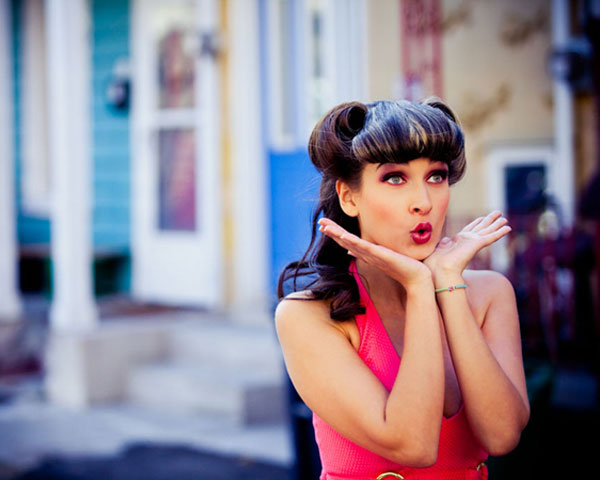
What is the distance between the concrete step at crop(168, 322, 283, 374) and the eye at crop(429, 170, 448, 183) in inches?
153

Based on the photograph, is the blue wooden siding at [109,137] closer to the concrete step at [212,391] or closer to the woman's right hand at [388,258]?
the concrete step at [212,391]

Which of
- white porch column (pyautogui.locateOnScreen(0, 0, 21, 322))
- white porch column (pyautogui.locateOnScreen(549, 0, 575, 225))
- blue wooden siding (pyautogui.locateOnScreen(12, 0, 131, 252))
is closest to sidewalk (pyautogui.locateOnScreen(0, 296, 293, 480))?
white porch column (pyautogui.locateOnScreen(0, 0, 21, 322))

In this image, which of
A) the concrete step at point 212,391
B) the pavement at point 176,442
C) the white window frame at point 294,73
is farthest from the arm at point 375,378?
the white window frame at point 294,73

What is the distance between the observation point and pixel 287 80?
6.38 metres

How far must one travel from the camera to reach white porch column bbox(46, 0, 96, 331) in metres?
6.08

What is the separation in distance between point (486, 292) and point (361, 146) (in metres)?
0.47

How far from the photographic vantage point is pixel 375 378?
1496 mm

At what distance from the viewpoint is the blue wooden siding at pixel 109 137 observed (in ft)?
26.1

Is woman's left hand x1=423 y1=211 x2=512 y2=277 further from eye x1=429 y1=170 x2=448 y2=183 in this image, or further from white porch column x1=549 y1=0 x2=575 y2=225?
white porch column x1=549 y1=0 x2=575 y2=225

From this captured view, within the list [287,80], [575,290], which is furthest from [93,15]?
[575,290]

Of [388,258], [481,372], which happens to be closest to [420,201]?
[388,258]

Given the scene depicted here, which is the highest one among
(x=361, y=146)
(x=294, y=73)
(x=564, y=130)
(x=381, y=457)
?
(x=294, y=73)

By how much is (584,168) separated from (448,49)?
2124 millimetres

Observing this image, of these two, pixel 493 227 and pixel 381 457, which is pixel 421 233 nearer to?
pixel 493 227
